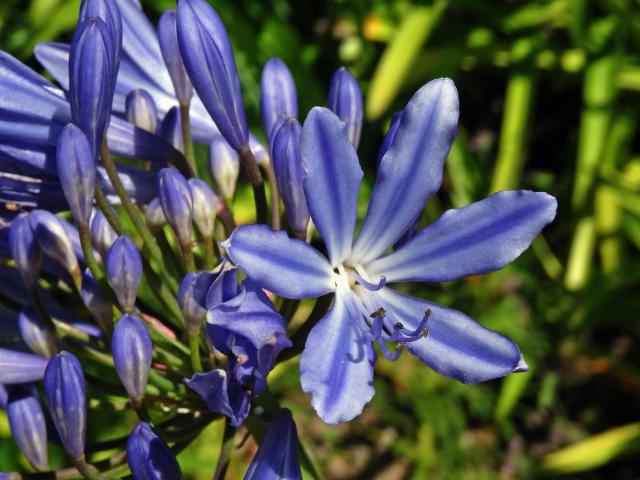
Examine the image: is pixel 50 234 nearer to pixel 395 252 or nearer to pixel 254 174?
pixel 254 174

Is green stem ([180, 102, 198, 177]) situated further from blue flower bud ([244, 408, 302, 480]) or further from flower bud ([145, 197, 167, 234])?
blue flower bud ([244, 408, 302, 480])

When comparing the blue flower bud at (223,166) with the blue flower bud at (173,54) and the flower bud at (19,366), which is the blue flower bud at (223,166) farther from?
the flower bud at (19,366)

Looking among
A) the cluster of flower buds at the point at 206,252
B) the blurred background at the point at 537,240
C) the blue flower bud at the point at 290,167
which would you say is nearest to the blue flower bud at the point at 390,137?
the cluster of flower buds at the point at 206,252

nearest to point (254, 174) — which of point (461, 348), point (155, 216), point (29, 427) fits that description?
point (155, 216)

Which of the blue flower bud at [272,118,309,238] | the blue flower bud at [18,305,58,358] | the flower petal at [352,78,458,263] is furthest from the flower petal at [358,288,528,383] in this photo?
the blue flower bud at [18,305,58,358]

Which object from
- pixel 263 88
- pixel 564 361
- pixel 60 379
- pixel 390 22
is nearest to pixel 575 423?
pixel 564 361

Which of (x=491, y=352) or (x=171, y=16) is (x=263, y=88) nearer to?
(x=171, y=16)

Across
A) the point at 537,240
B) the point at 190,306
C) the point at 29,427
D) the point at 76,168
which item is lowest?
the point at 537,240
